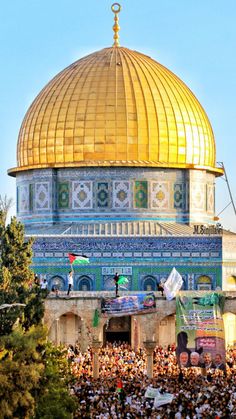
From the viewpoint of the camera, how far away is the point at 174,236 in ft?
Result: 143

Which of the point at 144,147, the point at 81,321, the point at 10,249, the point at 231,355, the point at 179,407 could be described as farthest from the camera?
the point at 144,147

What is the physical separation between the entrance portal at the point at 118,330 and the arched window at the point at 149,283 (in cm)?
116

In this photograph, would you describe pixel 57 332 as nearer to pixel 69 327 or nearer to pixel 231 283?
pixel 69 327

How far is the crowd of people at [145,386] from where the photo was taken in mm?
28516

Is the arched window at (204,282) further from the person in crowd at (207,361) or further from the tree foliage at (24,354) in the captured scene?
the tree foliage at (24,354)

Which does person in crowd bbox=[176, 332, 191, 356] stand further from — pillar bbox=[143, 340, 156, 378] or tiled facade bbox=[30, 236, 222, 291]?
tiled facade bbox=[30, 236, 222, 291]

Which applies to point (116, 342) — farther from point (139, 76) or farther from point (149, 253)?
point (139, 76)

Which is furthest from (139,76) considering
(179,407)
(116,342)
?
(179,407)

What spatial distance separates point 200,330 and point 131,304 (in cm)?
254

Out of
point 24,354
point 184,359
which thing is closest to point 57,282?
point 184,359

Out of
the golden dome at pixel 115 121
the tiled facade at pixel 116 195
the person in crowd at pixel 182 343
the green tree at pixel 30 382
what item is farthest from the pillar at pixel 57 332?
the green tree at pixel 30 382

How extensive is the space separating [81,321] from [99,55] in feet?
35.0

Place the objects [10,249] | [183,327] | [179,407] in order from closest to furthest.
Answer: [179,407] < [10,249] < [183,327]

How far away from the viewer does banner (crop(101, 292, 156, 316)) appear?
126ft
